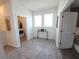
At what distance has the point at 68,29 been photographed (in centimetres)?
302

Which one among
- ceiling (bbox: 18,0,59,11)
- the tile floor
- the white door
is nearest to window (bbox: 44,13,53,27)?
ceiling (bbox: 18,0,59,11)

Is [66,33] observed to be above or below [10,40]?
above

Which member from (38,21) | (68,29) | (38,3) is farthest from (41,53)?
(38,21)

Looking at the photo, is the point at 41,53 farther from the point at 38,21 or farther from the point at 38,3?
the point at 38,21

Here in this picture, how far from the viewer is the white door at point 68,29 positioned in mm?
2910

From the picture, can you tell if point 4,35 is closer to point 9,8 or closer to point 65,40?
point 9,8

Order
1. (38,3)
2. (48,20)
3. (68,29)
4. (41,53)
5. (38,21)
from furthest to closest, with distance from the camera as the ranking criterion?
1. (38,21)
2. (48,20)
3. (38,3)
4. (68,29)
5. (41,53)

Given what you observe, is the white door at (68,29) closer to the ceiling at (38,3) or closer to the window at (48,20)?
the ceiling at (38,3)

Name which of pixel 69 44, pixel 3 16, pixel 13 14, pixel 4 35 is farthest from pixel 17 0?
pixel 69 44

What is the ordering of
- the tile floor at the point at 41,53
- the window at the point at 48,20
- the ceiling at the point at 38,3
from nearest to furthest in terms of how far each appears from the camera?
the tile floor at the point at 41,53, the ceiling at the point at 38,3, the window at the point at 48,20

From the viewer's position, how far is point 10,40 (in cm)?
361

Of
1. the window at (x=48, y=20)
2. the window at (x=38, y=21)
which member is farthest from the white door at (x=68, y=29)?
the window at (x=38, y=21)

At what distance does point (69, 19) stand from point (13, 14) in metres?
3.02

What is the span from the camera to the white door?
291cm
